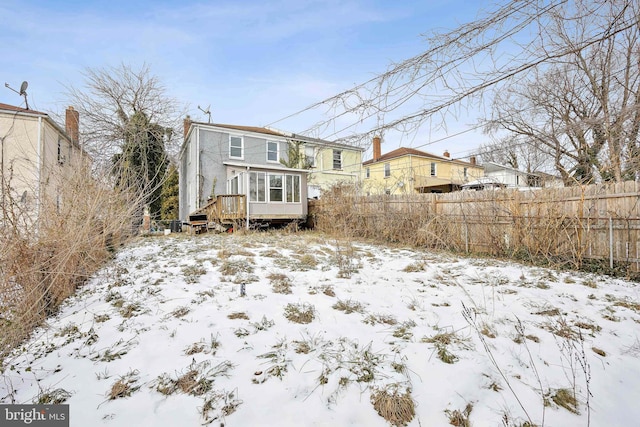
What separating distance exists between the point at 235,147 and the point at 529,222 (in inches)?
563

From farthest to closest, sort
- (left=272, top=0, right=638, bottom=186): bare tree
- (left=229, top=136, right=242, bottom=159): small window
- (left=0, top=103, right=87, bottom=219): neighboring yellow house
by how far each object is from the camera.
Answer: (left=229, top=136, right=242, bottom=159): small window
(left=0, top=103, right=87, bottom=219): neighboring yellow house
(left=272, top=0, right=638, bottom=186): bare tree

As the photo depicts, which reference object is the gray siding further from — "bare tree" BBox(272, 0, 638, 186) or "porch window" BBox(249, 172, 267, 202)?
"bare tree" BBox(272, 0, 638, 186)

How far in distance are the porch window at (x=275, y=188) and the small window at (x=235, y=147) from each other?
397cm

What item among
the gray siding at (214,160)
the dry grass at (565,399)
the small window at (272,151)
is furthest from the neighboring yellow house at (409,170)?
the dry grass at (565,399)

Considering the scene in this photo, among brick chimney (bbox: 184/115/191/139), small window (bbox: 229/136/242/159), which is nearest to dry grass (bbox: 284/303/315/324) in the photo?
small window (bbox: 229/136/242/159)

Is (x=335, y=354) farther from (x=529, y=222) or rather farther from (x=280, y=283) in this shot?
(x=529, y=222)

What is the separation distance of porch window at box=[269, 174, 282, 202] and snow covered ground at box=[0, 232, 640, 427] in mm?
9129

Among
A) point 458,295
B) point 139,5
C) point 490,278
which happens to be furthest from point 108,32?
point 490,278

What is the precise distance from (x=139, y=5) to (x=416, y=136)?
583 cm

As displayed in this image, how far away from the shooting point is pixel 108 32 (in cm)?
682

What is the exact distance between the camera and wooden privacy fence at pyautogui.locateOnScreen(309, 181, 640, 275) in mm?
5246

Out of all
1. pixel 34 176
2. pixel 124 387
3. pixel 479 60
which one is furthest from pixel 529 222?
pixel 34 176

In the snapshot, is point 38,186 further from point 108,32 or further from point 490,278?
point 490,278

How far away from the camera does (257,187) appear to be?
43.3 feet
